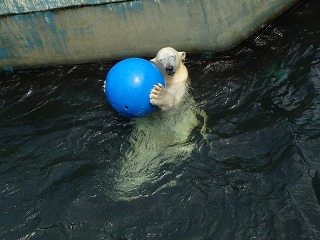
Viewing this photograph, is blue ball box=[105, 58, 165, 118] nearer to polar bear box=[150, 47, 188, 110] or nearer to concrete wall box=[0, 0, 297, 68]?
polar bear box=[150, 47, 188, 110]

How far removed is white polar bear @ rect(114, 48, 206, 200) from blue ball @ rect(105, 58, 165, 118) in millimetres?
110

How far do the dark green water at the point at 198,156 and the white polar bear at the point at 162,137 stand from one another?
6 cm

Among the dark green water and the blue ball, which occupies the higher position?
the blue ball

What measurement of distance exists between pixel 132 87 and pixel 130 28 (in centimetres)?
207

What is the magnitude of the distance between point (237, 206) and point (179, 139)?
4.10ft

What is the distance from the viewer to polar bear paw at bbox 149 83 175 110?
514 centimetres

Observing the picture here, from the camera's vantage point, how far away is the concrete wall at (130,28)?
21.5 ft

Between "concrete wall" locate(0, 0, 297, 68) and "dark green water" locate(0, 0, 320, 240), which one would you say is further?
"concrete wall" locate(0, 0, 297, 68)

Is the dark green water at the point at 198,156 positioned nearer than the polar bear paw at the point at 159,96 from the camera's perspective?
Yes

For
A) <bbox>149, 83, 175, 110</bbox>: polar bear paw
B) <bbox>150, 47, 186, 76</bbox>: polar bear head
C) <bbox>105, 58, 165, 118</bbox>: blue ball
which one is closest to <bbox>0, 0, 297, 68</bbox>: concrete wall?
<bbox>150, 47, 186, 76</bbox>: polar bear head

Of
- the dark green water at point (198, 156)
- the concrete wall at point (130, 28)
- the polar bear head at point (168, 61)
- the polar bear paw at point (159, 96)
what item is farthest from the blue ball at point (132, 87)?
the concrete wall at point (130, 28)

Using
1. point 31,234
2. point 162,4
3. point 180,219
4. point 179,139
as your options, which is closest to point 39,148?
point 31,234

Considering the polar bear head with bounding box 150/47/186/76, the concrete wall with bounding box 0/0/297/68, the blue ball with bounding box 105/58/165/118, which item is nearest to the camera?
the blue ball with bounding box 105/58/165/118

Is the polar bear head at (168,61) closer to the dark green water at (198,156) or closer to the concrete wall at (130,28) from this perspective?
the dark green water at (198,156)
